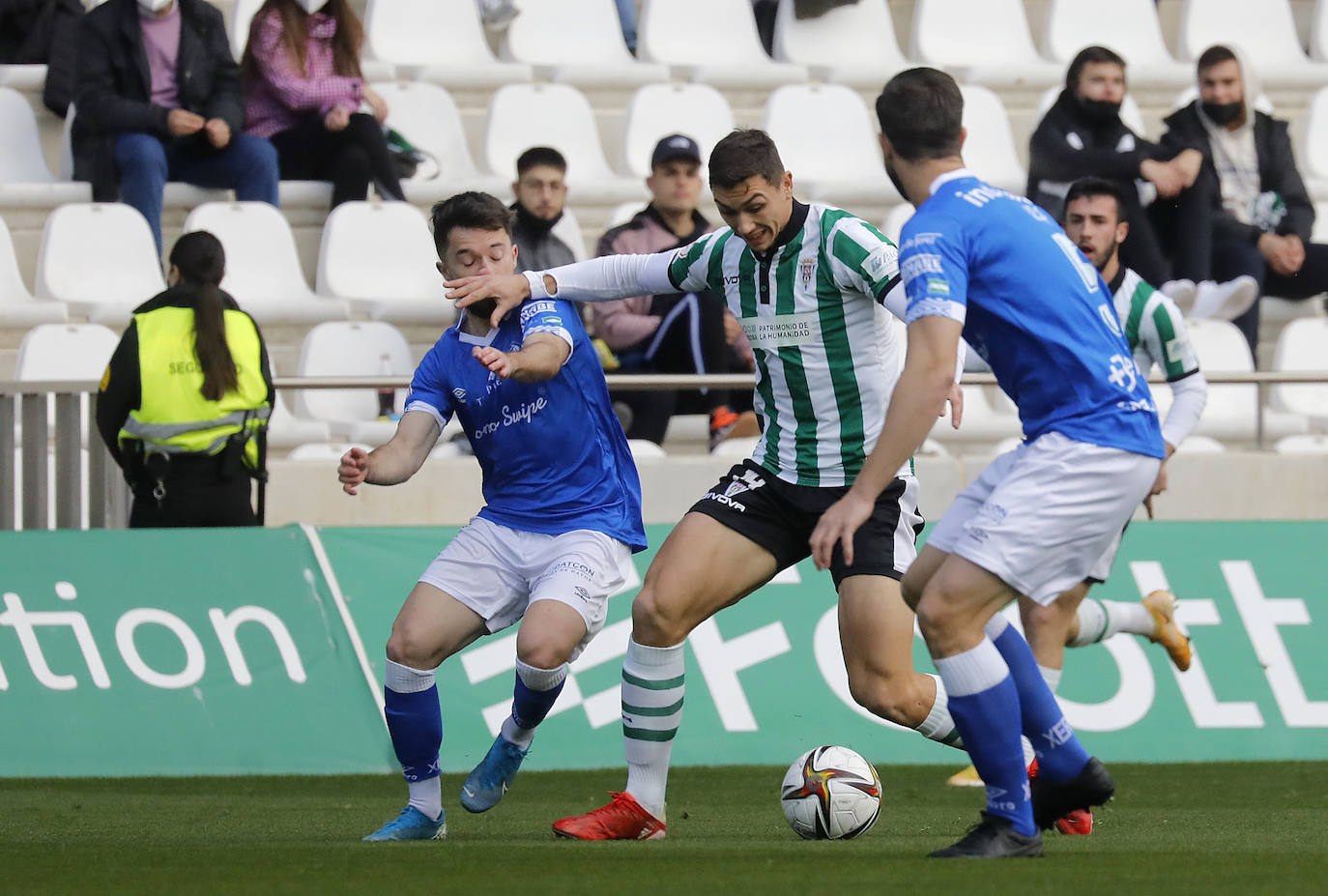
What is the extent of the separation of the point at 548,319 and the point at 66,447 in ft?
11.4

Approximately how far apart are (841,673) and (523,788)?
4.86 ft

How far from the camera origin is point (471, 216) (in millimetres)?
5785

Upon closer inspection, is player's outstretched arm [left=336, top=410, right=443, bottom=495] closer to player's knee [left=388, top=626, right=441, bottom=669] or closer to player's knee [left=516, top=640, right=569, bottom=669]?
player's knee [left=388, top=626, right=441, bottom=669]

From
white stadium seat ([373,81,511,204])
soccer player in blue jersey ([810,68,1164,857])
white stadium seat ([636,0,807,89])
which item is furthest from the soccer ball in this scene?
white stadium seat ([636,0,807,89])

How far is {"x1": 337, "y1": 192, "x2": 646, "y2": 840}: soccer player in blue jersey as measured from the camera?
5590mm

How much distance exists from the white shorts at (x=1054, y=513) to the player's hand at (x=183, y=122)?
6766 millimetres

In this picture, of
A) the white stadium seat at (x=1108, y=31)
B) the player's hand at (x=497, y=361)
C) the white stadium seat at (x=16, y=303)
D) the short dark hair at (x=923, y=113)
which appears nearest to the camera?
the short dark hair at (x=923, y=113)

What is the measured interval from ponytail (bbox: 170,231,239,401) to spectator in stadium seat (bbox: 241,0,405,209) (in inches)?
113

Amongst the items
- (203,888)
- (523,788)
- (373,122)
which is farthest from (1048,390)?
Answer: (373,122)

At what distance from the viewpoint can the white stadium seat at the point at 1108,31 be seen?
13086mm

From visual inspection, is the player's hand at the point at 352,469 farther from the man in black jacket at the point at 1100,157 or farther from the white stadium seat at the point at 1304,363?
the white stadium seat at the point at 1304,363

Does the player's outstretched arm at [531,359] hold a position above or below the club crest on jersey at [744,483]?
above

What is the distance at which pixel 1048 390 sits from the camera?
4645mm

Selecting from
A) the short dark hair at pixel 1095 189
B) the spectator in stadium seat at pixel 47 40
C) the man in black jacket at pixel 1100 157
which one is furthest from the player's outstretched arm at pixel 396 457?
the spectator in stadium seat at pixel 47 40
